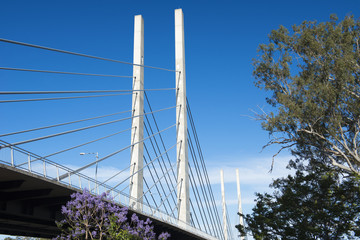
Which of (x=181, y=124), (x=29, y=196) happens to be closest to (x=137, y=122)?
(x=181, y=124)

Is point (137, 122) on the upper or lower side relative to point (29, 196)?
upper

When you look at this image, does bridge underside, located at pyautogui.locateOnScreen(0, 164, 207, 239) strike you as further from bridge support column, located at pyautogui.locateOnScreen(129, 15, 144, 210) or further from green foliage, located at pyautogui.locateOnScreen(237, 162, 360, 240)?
green foliage, located at pyautogui.locateOnScreen(237, 162, 360, 240)

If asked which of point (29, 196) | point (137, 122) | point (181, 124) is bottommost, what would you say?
point (29, 196)

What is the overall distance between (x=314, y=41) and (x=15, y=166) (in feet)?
74.0

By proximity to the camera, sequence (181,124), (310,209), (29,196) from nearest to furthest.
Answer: (29,196) → (310,209) → (181,124)

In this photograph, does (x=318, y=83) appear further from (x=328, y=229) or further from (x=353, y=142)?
(x=328, y=229)

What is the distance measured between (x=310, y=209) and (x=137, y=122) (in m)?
13.9

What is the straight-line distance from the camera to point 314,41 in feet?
96.1

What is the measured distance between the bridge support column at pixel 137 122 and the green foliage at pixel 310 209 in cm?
991

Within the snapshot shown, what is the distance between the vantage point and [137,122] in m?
30.2

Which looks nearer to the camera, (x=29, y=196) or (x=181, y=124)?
(x=29, y=196)

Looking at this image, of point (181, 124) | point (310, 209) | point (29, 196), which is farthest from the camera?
point (181, 124)

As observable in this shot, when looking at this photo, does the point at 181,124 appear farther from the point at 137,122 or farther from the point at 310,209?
the point at 310,209

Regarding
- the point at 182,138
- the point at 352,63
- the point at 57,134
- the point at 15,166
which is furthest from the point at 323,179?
the point at 15,166
